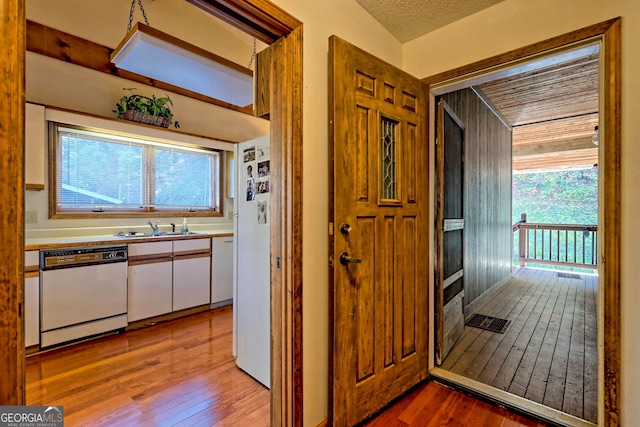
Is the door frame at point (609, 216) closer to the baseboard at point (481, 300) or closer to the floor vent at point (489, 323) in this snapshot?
the floor vent at point (489, 323)

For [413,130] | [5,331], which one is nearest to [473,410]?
[413,130]

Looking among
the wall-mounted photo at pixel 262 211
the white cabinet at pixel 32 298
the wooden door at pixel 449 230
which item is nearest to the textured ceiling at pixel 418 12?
the wooden door at pixel 449 230

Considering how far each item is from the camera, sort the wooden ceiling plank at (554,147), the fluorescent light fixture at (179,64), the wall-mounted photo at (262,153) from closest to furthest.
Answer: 1. the wall-mounted photo at (262,153)
2. the fluorescent light fixture at (179,64)
3. the wooden ceiling plank at (554,147)

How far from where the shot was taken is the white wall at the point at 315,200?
59.9 inches

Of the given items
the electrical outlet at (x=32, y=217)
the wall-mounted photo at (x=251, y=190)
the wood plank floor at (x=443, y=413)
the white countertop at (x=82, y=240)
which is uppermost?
the wall-mounted photo at (x=251, y=190)

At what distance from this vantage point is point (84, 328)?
266 centimetres

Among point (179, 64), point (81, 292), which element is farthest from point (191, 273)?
point (179, 64)

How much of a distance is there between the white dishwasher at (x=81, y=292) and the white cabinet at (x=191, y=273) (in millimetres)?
508

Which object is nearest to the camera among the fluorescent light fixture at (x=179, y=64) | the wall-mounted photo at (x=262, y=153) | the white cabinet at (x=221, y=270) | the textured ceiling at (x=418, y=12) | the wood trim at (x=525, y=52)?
the wood trim at (x=525, y=52)

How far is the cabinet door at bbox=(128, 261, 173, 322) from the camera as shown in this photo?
296 cm

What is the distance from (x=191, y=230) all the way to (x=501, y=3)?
152 inches

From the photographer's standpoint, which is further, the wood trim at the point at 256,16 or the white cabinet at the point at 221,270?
the white cabinet at the point at 221,270

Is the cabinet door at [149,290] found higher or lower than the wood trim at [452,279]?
lower

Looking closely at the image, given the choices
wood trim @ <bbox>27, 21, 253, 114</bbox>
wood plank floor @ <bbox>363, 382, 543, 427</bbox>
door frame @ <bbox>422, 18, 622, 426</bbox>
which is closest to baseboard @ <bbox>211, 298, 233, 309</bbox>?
wood plank floor @ <bbox>363, 382, 543, 427</bbox>
